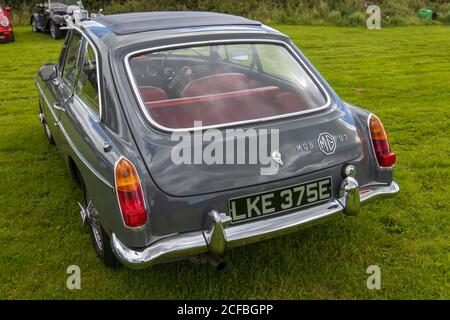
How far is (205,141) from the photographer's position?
2.64 m

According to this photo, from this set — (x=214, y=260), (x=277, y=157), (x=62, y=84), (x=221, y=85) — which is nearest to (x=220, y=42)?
(x=221, y=85)

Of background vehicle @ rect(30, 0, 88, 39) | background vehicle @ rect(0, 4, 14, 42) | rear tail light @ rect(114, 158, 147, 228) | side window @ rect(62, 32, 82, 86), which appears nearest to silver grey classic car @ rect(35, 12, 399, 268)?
rear tail light @ rect(114, 158, 147, 228)

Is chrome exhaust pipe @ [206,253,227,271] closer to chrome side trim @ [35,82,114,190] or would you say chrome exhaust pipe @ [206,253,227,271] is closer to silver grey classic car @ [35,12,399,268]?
silver grey classic car @ [35,12,399,268]

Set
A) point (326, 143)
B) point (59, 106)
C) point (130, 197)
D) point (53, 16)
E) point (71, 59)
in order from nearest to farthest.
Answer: point (130, 197)
point (326, 143)
point (59, 106)
point (71, 59)
point (53, 16)

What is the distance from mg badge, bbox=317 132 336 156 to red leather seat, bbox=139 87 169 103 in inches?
42.8

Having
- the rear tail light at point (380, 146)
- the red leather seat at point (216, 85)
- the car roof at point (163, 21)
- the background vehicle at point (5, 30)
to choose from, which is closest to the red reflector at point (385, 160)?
the rear tail light at point (380, 146)

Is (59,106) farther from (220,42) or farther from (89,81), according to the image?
(220,42)

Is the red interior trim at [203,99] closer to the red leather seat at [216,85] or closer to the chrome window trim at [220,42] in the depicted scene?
the red leather seat at [216,85]

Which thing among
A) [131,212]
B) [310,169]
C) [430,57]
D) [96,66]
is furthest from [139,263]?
[430,57]

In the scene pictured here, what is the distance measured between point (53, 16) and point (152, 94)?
1194cm

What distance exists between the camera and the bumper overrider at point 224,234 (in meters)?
2.48

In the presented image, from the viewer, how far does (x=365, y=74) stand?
8883mm

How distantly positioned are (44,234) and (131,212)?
153 cm

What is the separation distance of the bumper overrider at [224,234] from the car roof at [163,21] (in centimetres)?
147
